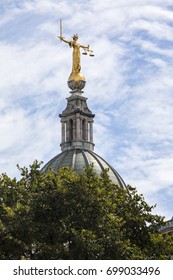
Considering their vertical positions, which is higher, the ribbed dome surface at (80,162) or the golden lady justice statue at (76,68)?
the golden lady justice statue at (76,68)

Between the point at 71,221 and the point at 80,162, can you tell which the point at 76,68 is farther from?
the point at 71,221

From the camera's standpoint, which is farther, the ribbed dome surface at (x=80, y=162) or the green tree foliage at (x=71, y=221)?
the ribbed dome surface at (x=80, y=162)

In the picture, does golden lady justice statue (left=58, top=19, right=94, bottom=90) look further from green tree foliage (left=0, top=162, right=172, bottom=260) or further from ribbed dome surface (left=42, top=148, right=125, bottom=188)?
green tree foliage (left=0, top=162, right=172, bottom=260)

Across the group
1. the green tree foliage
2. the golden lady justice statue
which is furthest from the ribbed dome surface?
the green tree foliage

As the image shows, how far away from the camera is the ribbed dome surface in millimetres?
136625

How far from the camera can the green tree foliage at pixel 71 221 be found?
2630 inches

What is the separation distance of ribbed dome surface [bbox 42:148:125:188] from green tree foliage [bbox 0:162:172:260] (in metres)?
62.2

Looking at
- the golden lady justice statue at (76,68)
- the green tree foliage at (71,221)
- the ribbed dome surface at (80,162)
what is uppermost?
the golden lady justice statue at (76,68)

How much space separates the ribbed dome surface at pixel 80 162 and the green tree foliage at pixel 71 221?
204 feet

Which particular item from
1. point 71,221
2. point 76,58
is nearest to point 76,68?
point 76,58

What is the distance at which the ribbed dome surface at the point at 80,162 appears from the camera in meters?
137

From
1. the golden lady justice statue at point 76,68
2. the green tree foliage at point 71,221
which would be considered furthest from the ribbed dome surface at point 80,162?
the green tree foliage at point 71,221

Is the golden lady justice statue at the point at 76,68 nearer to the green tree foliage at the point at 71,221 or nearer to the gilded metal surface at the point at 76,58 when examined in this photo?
the gilded metal surface at the point at 76,58
